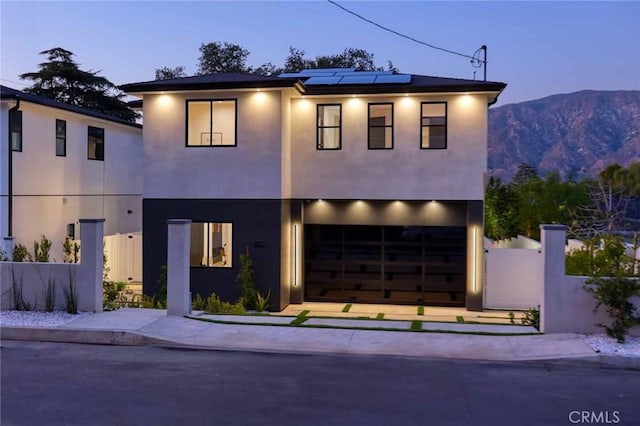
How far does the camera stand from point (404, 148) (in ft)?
55.1

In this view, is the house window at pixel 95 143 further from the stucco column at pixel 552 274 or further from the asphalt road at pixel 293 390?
the stucco column at pixel 552 274

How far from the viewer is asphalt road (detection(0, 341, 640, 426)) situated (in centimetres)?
623

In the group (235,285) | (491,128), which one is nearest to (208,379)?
(235,285)

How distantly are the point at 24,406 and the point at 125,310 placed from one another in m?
5.00

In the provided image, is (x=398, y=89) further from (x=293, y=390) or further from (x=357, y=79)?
(x=293, y=390)

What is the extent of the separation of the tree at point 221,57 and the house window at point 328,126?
88.7ft

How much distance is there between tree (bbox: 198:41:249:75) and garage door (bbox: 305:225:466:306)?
27.9 metres

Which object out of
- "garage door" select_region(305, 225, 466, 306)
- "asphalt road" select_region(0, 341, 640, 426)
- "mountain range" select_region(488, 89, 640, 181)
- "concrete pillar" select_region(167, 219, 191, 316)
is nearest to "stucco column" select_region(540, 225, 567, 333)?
"asphalt road" select_region(0, 341, 640, 426)

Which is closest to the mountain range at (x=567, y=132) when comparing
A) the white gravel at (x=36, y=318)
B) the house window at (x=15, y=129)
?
the house window at (x=15, y=129)

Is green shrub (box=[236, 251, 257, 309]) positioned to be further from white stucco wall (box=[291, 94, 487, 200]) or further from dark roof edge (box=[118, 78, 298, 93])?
dark roof edge (box=[118, 78, 298, 93])

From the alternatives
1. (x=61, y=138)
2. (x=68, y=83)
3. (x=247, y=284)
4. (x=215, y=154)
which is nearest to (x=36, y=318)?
(x=247, y=284)

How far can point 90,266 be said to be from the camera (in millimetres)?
10812

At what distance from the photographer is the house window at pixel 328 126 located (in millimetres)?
17094

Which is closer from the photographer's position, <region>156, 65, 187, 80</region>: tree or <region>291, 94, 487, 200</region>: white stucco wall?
<region>291, 94, 487, 200</region>: white stucco wall
